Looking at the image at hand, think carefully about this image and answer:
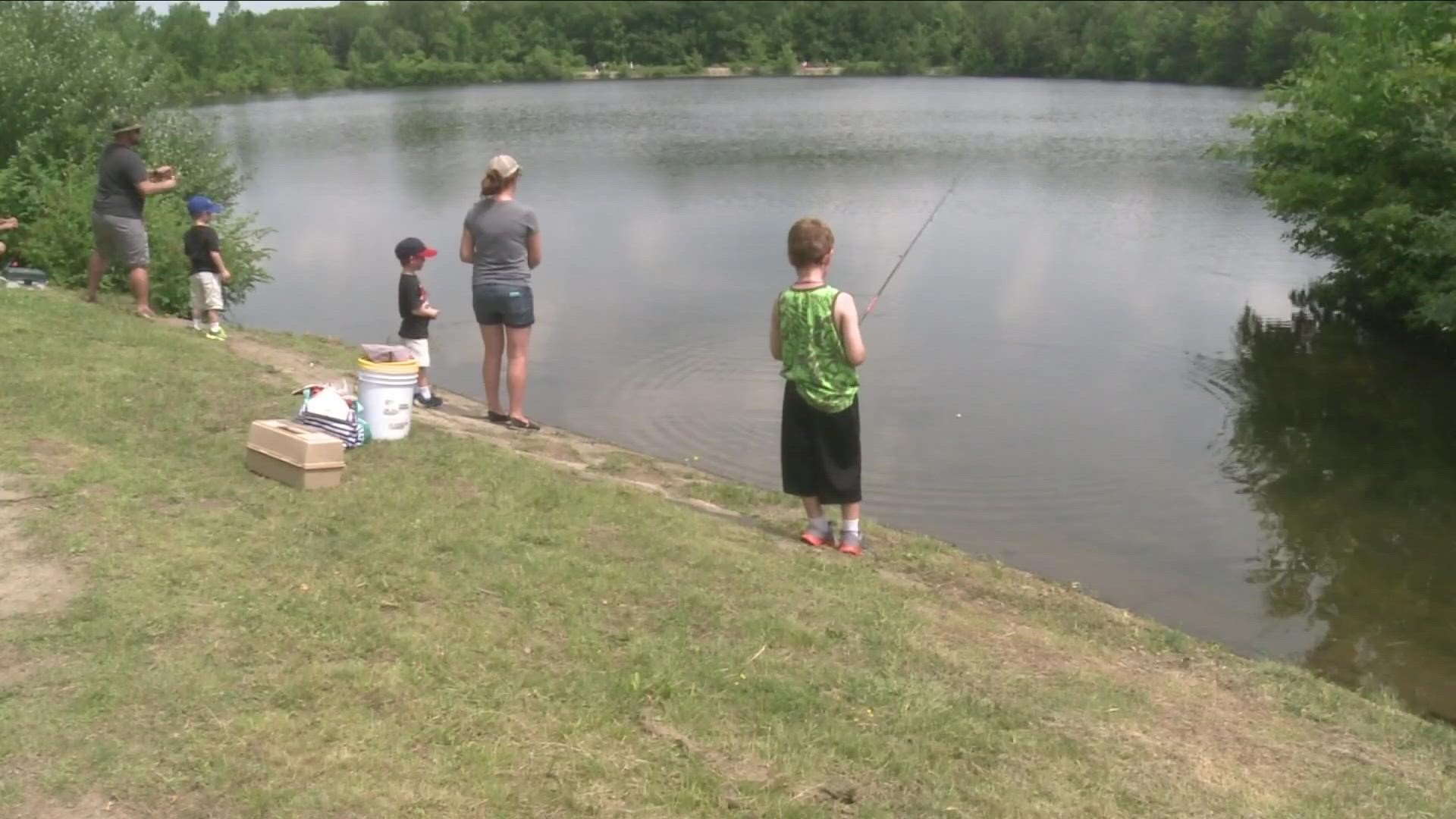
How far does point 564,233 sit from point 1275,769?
20.0 metres

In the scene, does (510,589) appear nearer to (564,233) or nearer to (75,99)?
(75,99)

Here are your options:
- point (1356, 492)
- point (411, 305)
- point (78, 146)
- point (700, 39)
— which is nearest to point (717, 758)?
point (411, 305)

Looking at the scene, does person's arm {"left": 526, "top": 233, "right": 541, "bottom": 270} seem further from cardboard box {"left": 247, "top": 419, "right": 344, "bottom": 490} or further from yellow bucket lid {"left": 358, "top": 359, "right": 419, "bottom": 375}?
cardboard box {"left": 247, "top": 419, "right": 344, "bottom": 490}

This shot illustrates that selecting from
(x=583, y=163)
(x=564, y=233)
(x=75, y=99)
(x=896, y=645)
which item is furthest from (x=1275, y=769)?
(x=583, y=163)

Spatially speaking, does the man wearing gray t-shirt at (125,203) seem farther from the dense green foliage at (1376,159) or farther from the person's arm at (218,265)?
the dense green foliage at (1376,159)

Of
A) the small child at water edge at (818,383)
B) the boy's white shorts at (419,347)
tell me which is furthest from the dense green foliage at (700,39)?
the small child at water edge at (818,383)

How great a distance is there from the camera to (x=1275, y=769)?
452 cm

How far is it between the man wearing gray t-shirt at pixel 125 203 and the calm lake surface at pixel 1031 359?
329 centimetres

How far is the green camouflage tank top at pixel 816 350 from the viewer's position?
6027mm

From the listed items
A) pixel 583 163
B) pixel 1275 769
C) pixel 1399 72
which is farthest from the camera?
pixel 583 163

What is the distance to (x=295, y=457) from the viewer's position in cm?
589

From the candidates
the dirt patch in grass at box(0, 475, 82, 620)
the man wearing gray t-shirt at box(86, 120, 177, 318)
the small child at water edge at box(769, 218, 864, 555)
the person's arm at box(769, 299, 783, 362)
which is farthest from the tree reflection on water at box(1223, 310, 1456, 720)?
the man wearing gray t-shirt at box(86, 120, 177, 318)

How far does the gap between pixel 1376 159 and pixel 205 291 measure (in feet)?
41.7

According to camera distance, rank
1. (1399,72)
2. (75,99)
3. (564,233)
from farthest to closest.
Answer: (564,233) < (75,99) < (1399,72)
